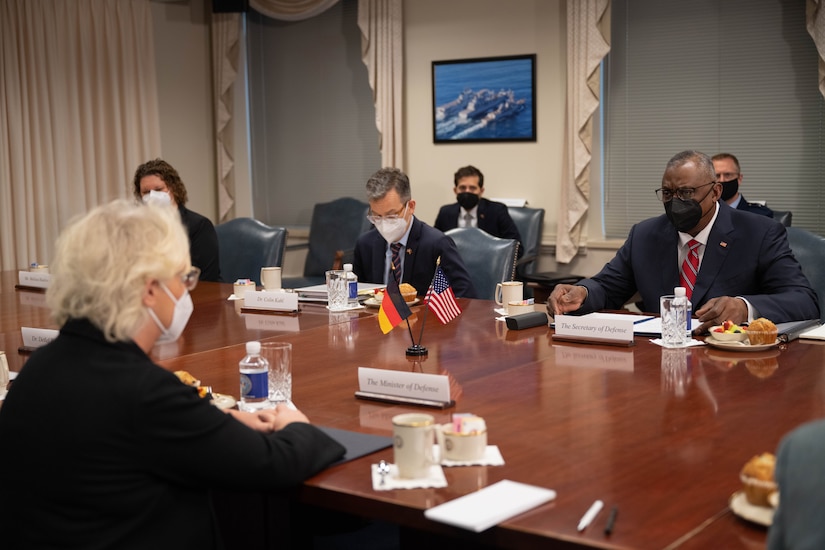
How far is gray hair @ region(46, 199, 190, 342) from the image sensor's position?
5.19 ft

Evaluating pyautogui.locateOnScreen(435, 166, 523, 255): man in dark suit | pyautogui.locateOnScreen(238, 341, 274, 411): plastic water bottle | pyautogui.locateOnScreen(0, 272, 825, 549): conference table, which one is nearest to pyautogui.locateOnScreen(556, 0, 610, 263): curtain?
pyautogui.locateOnScreen(435, 166, 523, 255): man in dark suit

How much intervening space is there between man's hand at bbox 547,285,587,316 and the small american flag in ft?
1.24

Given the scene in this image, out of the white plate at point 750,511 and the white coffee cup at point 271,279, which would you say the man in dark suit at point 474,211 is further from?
the white plate at point 750,511

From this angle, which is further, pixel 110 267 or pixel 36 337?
pixel 36 337

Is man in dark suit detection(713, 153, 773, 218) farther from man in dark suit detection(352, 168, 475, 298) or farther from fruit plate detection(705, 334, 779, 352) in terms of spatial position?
fruit plate detection(705, 334, 779, 352)

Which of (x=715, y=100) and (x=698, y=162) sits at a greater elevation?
(x=715, y=100)

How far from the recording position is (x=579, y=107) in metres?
6.38

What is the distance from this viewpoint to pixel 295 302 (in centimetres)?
368

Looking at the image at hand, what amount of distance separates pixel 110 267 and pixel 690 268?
8.12 feet

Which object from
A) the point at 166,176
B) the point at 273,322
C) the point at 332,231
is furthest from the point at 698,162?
the point at 332,231

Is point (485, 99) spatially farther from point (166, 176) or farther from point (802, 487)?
point (802, 487)

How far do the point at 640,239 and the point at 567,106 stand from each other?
2.96 meters

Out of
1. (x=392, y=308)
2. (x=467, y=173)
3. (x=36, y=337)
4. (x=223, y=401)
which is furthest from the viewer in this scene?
(x=467, y=173)

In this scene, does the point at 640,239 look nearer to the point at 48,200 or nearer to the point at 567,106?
the point at 567,106
